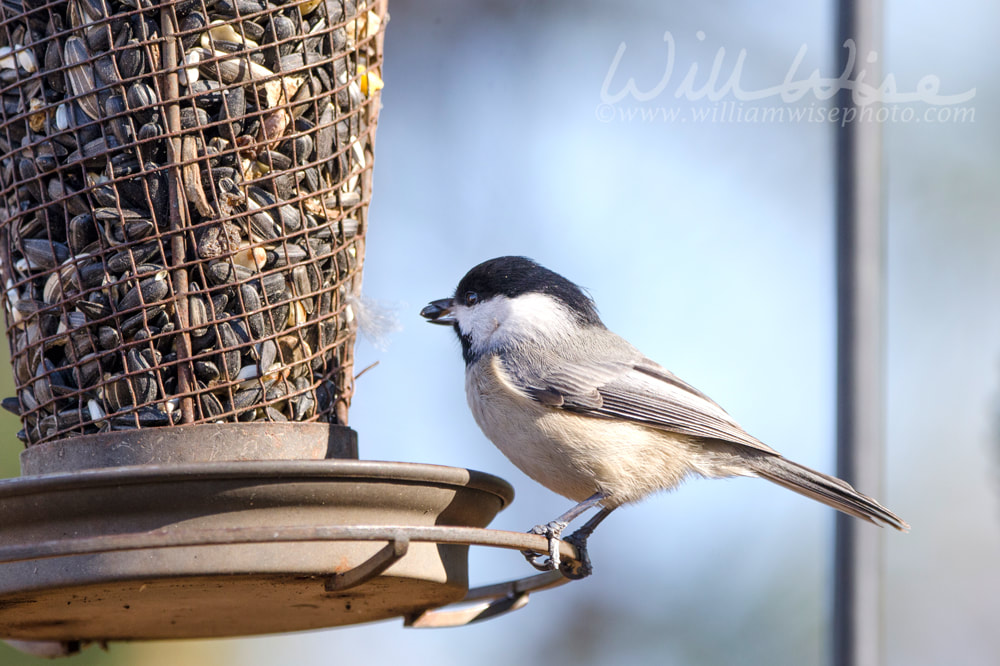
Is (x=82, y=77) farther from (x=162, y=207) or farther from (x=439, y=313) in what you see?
(x=439, y=313)

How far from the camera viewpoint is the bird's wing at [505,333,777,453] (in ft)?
8.77

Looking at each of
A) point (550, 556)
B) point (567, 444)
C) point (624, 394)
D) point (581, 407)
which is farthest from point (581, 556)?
point (624, 394)

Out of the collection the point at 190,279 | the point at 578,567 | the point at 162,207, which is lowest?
the point at 578,567

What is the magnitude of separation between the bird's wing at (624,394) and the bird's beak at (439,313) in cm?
32

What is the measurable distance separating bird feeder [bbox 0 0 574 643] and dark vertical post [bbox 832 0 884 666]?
2.01ft

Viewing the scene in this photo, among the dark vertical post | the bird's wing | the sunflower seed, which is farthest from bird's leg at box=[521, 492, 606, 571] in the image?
the sunflower seed

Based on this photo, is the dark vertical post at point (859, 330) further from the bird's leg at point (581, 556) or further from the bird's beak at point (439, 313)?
the bird's beak at point (439, 313)

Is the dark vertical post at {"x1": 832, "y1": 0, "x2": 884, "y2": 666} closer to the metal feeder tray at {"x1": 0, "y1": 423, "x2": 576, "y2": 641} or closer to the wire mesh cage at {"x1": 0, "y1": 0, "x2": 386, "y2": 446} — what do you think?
the metal feeder tray at {"x1": 0, "y1": 423, "x2": 576, "y2": 641}

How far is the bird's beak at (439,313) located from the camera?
9.79 ft

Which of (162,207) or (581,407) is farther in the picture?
(581,407)

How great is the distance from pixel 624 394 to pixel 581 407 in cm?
17

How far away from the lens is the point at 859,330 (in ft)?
6.84

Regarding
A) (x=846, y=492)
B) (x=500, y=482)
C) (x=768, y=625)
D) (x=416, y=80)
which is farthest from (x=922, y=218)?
(x=500, y=482)

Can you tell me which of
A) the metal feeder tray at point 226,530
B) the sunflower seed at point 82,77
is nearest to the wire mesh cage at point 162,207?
the sunflower seed at point 82,77
